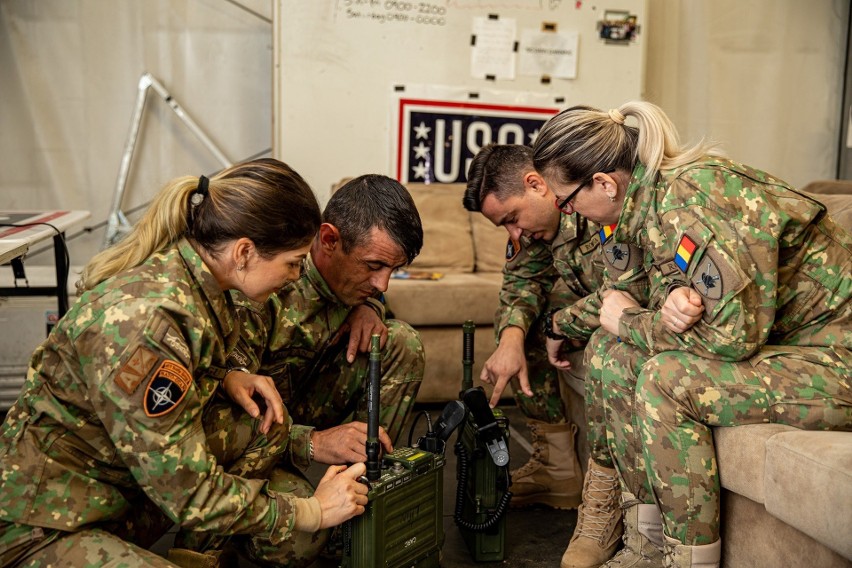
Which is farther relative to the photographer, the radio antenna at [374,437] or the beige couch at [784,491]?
the radio antenna at [374,437]

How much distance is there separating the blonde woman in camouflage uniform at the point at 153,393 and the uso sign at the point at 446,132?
113 inches

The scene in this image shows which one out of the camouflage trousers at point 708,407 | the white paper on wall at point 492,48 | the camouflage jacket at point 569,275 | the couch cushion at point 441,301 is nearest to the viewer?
the camouflage trousers at point 708,407

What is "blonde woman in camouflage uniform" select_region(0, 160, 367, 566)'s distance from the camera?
1358 mm

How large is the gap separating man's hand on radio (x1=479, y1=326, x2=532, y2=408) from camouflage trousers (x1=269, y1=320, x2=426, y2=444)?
0.76 feet

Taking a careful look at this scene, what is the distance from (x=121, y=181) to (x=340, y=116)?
48.8 inches

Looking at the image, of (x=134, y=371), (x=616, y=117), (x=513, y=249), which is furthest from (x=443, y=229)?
(x=134, y=371)

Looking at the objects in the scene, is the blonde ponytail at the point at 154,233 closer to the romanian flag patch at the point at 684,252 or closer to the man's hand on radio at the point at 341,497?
the man's hand on radio at the point at 341,497

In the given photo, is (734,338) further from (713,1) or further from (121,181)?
(713,1)

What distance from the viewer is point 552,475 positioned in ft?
8.03

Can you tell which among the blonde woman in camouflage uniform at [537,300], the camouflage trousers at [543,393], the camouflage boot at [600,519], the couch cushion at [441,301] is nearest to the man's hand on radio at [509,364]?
the blonde woman in camouflage uniform at [537,300]

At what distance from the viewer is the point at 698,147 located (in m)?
1.75

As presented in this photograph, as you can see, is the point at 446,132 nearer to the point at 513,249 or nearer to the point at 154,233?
the point at 513,249

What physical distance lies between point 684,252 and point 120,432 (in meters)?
1.12

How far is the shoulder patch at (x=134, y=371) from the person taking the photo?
1327mm
